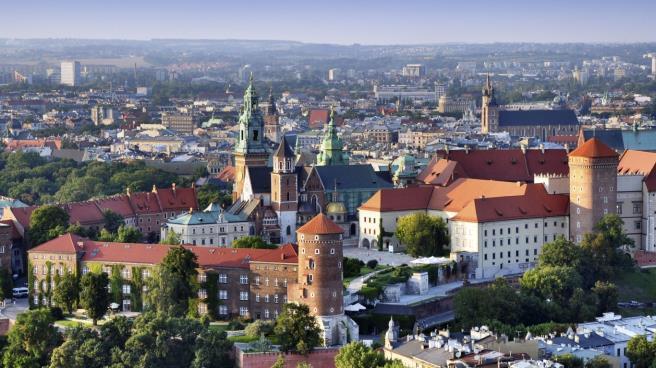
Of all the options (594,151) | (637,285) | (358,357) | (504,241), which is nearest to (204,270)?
(358,357)

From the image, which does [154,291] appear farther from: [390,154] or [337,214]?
[390,154]

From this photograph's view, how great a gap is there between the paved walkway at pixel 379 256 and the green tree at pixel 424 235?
0.66m

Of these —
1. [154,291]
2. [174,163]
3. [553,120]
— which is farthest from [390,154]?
[154,291]

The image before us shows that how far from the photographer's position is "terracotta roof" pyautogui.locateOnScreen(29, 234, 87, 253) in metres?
75.6

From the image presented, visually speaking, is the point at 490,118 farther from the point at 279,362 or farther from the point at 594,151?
the point at 279,362

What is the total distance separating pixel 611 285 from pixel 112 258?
22.5 m

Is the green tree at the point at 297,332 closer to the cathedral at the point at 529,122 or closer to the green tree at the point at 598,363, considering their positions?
the green tree at the point at 598,363

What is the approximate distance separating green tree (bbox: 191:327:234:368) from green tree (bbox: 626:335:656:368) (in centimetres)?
1541

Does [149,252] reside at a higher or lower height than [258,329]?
higher

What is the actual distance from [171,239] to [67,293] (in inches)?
389

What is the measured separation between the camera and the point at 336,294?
69.0 metres

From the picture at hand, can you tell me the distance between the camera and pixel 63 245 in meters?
76.1

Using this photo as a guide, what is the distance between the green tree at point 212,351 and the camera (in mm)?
64938

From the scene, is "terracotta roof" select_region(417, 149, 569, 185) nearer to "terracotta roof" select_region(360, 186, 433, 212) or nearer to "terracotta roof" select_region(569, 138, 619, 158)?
"terracotta roof" select_region(360, 186, 433, 212)
